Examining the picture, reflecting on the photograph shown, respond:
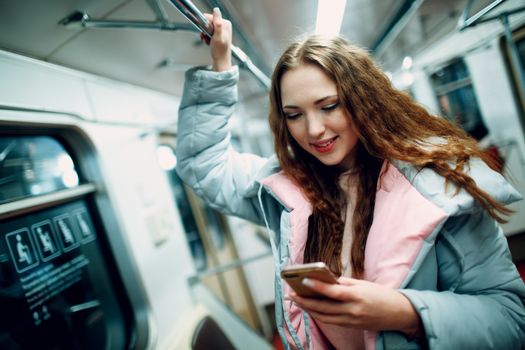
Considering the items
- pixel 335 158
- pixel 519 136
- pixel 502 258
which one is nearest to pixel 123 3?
pixel 335 158

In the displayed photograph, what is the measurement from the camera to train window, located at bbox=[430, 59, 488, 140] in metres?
4.56

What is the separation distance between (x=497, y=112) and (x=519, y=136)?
1.61ft

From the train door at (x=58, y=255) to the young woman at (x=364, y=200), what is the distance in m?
0.97

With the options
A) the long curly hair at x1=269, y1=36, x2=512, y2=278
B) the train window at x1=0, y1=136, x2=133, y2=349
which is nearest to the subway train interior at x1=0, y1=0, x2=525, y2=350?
the train window at x1=0, y1=136, x2=133, y2=349

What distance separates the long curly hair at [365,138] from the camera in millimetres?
958

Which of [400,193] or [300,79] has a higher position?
[300,79]

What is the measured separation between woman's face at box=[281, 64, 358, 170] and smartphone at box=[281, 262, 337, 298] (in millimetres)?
474

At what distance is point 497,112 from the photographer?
13.7 feet

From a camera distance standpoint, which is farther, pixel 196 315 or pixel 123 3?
pixel 196 315

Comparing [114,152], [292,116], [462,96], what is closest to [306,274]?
[292,116]

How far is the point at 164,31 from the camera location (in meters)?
1.71

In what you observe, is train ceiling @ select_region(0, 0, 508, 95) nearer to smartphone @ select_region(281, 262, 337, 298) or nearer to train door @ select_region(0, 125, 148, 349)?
train door @ select_region(0, 125, 148, 349)

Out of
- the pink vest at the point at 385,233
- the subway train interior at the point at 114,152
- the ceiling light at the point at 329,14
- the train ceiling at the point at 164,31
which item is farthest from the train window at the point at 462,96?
the pink vest at the point at 385,233

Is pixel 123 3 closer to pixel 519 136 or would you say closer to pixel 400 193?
pixel 400 193
